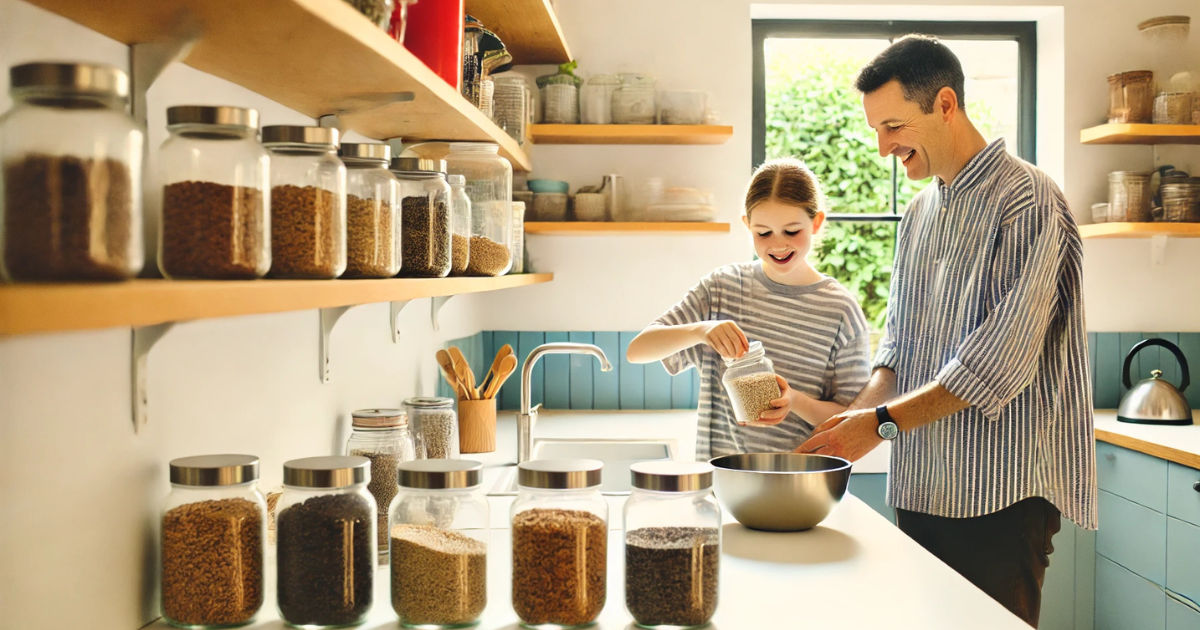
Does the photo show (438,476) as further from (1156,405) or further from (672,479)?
(1156,405)

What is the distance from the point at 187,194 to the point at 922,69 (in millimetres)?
1546

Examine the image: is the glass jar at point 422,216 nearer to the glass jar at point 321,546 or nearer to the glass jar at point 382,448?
the glass jar at point 382,448

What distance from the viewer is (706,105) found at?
3201 mm

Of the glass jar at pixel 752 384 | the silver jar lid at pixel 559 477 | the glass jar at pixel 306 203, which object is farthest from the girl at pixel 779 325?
the glass jar at pixel 306 203

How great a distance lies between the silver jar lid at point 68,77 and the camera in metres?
0.64

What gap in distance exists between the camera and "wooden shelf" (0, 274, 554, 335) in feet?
1.60

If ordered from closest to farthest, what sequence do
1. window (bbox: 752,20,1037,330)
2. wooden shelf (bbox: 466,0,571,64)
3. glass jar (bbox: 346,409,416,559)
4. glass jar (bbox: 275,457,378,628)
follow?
glass jar (bbox: 275,457,378,628)
glass jar (bbox: 346,409,416,559)
wooden shelf (bbox: 466,0,571,64)
window (bbox: 752,20,1037,330)

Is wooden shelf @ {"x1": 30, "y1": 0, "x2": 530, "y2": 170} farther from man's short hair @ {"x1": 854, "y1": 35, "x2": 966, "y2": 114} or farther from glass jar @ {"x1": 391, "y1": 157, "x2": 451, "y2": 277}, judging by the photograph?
man's short hair @ {"x1": 854, "y1": 35, "x2": 966, "y2": 114}

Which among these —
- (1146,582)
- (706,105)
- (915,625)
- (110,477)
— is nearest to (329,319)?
(110,477)

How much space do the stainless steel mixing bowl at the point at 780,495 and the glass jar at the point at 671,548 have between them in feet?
1.20

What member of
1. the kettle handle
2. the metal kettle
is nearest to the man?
the metal kettle

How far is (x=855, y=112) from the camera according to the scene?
4023mm

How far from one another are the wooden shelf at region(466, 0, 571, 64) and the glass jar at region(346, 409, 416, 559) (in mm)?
1241

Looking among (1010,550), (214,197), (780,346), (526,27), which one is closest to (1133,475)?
(1010,550)
